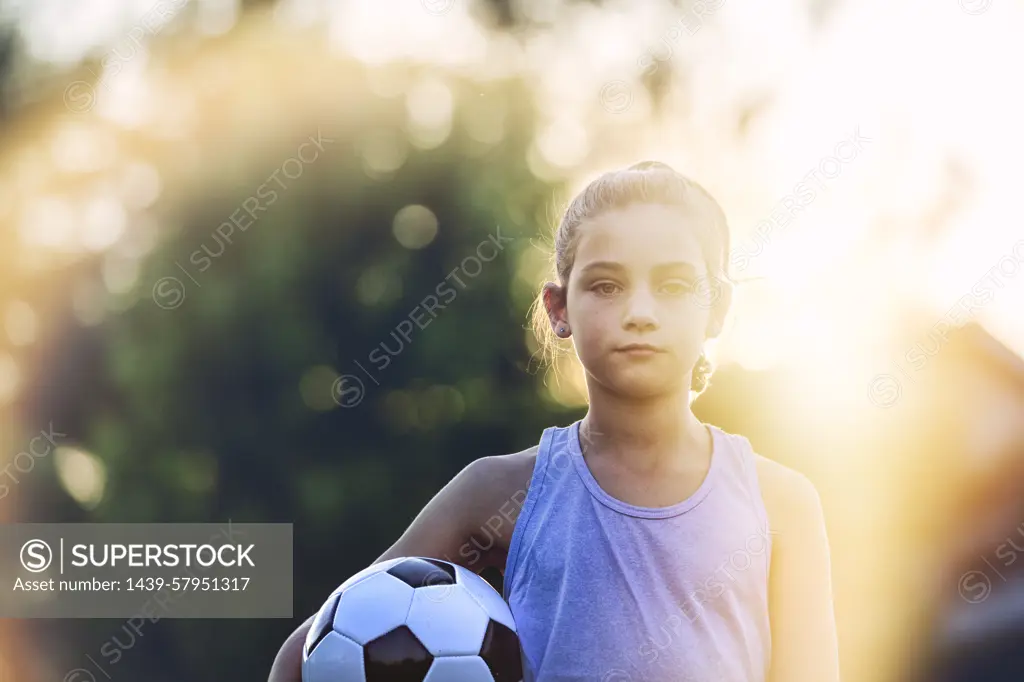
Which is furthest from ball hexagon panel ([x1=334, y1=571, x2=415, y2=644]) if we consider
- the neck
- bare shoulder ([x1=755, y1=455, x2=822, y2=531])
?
bare shoulder ([x1=755, y1=455, x2=822, y2=531])

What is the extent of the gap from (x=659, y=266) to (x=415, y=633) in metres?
1.06

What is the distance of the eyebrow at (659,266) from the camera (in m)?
2.53

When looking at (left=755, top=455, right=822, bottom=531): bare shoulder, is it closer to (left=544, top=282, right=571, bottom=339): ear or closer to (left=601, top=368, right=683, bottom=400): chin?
(left=601, top=368, right=683, bottom=400): chin

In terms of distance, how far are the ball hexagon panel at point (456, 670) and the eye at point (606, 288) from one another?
37.0 inches

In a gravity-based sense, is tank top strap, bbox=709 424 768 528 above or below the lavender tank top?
above

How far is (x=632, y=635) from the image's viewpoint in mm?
2414

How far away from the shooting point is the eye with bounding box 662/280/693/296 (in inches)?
100

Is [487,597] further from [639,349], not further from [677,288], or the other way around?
[677,288]

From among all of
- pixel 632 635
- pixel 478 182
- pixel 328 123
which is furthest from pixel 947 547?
pixel 328 123

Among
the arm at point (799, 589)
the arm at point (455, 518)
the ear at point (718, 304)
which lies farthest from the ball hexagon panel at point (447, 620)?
the ear at point (718, 304)

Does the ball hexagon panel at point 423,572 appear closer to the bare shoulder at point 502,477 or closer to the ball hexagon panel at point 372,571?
the ball hexagon panel at point 372,571

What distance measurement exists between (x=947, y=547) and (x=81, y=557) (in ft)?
23.3

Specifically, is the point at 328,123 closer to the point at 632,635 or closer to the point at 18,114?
the point at 18,114

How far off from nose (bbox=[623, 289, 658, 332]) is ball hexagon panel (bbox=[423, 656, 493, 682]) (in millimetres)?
871
